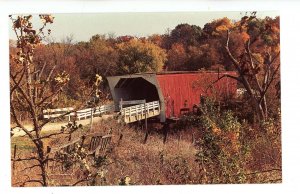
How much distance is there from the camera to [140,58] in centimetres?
928

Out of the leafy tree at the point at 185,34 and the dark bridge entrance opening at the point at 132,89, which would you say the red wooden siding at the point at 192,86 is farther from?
the leafy tree at the point at 185,34

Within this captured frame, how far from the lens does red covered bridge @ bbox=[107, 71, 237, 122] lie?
9.25m

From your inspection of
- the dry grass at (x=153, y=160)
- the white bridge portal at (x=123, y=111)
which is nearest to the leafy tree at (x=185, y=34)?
the white bridge portal at (x=123, y=111)

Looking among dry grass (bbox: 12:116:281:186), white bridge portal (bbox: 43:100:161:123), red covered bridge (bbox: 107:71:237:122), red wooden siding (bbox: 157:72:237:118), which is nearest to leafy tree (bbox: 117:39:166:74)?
red covered bridge (bbox: 107:71:237:122)

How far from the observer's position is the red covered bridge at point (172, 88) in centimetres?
925

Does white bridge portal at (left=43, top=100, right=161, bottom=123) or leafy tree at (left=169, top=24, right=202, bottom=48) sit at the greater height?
leafy tree at (left=169, top=24, right=202, bottom=48)

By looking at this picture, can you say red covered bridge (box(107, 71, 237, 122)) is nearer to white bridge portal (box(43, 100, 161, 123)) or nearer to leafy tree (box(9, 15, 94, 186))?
white bridge portal (box(43, 100, 161, 123))

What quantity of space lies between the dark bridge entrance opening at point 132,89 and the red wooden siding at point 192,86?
0.21 m

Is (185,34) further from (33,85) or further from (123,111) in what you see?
(33,85)

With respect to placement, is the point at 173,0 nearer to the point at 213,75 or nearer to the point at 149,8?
the point at 149,8

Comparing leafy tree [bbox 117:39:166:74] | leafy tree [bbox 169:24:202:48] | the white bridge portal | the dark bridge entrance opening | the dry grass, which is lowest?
the dry grass

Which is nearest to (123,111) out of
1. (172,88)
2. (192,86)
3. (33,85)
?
(172,88)

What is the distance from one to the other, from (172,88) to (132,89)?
1.69ft
